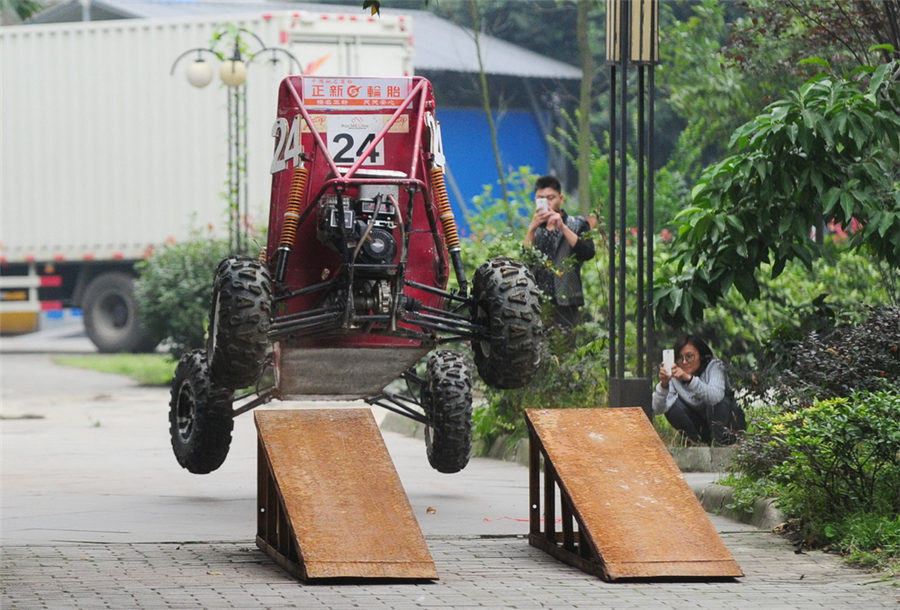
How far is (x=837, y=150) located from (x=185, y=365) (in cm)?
454

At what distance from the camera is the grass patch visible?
A: 21005 mm

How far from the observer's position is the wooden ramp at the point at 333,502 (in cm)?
742

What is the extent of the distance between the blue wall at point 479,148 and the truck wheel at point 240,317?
21.0 meters

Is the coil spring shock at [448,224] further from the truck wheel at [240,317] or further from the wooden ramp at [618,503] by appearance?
the truck wheel at [240,317]

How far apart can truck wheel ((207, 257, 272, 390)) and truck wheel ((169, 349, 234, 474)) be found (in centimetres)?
111

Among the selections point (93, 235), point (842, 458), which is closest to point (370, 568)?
point (842, 458)

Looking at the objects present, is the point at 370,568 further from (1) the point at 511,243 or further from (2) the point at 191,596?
(1) the point at 511,243

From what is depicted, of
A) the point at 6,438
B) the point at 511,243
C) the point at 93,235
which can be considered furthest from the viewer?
the point at 93,235

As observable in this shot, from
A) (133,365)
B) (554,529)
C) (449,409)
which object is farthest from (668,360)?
(133,365)

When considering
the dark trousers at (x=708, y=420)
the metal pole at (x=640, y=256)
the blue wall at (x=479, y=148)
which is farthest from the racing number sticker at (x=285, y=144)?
the blue wall at (x=479, y=148)

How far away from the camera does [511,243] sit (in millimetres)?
13227

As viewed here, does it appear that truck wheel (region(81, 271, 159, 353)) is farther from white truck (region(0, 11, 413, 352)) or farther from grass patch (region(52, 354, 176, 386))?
grass patch (region(52, 354, 176, 386))

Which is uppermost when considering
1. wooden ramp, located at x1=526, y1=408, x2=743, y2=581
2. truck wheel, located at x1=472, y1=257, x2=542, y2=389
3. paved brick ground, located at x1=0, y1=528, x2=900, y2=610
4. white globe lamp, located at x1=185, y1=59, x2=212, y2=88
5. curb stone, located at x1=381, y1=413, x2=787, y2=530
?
white globe lamp, located at x1=185, y1=59, x2=212, y2=88

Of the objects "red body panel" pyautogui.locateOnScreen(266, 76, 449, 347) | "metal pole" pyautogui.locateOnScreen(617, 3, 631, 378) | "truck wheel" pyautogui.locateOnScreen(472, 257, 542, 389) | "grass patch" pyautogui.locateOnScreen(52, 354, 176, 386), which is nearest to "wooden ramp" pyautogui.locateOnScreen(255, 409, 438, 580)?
"red body panel" pyautogui.locateOnScreen(266, 76, 449, 347)
